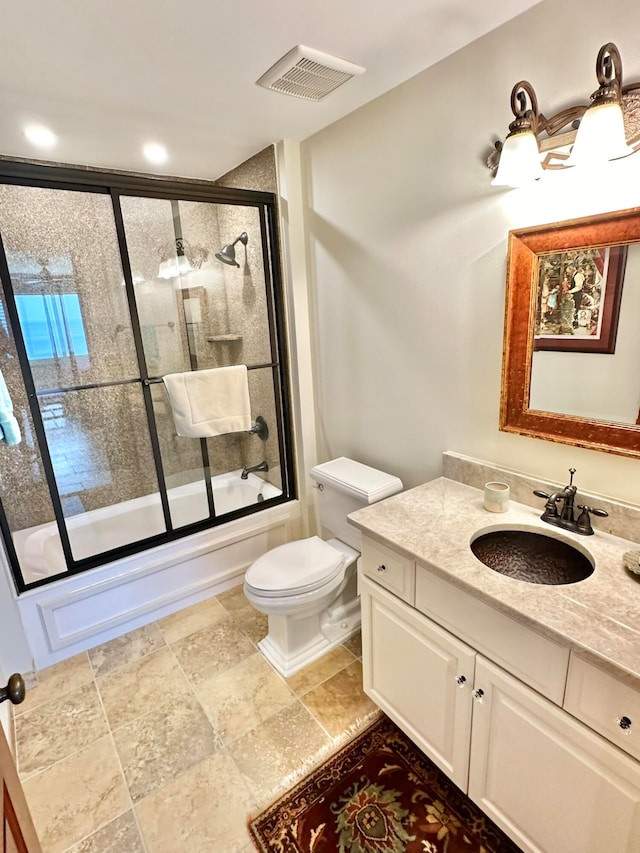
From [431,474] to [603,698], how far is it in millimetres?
1082

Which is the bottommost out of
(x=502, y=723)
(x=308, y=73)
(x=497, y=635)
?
(x=502, y=723)

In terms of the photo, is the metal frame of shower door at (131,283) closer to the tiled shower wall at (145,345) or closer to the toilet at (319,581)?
the tiled shower wall at (145,345)

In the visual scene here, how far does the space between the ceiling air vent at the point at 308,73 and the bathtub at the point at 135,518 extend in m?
2.03

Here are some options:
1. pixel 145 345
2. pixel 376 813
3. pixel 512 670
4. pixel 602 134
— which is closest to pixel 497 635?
pixel 512 670

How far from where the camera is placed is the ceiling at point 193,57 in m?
1.28

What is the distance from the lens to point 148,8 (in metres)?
1.24

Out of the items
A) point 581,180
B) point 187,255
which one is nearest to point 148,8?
point 581,180

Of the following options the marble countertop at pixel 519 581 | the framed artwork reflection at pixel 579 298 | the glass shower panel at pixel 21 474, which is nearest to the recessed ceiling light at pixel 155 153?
the glass shower panel at pixel 21 474

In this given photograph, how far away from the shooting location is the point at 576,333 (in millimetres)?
1354

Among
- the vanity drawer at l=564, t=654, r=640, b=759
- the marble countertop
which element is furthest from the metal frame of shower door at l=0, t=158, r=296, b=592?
the vanity drawer at l=564, t=654, r=640, b=759

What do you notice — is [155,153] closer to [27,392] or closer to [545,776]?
[27,392]

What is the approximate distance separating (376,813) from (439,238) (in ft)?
6.55

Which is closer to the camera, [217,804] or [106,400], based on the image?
[217,804]

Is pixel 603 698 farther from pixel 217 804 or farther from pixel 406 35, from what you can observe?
pixel 406 35
